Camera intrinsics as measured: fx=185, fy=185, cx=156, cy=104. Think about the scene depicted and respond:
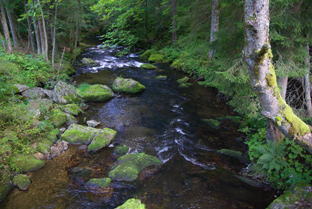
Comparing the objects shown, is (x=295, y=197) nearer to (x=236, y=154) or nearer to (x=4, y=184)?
(x=236, y=154)

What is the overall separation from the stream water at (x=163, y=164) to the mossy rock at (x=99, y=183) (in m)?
0.15

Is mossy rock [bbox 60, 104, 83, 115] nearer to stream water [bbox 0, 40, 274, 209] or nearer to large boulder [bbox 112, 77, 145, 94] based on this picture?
stream water [bbox 0, 40, 274, 209]

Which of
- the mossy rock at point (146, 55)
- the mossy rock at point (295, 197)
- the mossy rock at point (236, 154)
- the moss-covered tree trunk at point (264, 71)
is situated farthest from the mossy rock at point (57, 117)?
the mossy rock at point (146, 55)

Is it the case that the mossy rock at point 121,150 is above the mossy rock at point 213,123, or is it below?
below

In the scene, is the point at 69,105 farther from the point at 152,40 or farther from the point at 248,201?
the point at 152,40

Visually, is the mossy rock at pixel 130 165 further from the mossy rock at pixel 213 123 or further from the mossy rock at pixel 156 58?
the mossy rock at pixel 156 58

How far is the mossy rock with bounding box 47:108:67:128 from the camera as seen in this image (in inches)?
308

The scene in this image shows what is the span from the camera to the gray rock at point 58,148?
21.0 feet

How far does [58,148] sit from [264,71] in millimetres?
6695

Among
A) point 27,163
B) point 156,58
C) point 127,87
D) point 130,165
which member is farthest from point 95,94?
point 156,58

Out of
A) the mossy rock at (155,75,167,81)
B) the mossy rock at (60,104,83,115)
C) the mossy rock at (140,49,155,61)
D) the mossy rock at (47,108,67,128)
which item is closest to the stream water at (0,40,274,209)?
the mossy rock at (60,104,83,115)

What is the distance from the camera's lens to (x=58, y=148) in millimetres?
6594

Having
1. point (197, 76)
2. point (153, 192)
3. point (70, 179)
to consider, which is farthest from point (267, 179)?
point (197, 76)

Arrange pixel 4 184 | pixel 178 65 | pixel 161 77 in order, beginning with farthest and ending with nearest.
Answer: pixel 178 65 < pixel 161 77 < pixel 4 184
